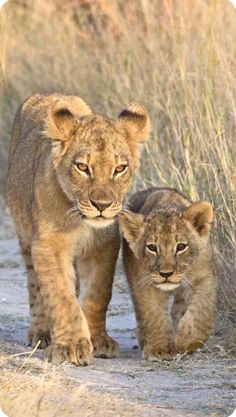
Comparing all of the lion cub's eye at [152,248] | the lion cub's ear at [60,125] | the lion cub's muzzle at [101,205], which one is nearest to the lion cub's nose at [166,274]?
the lion cub's eye at [152,248]

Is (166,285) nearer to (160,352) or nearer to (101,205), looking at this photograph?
(160,352)

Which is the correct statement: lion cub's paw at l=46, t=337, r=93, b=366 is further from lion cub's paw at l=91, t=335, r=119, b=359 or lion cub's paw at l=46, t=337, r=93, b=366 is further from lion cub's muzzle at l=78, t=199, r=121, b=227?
lion cub's muzzle at l=78, t=199, r=121, b=227

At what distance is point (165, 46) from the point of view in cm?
1070

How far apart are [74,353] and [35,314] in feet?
3.01

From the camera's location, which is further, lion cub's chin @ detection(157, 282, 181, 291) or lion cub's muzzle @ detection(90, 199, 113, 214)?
lion cub's chin @ detection(157, 282, 181, 291)

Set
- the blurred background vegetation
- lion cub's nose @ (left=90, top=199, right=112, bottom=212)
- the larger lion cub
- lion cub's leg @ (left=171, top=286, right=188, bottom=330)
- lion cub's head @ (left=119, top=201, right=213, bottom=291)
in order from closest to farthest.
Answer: lion cub's nose @ (left=90, top=199, right=112, bottom=212) < the larger lion cub < lion cub's head @ (left=119, top=201, right=213, bottom=291) < lion cub's leg @ (left=171, top=286, right=188, bottom=330) < the blurred background vegetation

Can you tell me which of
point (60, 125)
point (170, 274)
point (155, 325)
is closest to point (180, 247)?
point (170, 274)

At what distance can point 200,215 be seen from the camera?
7.01 meters

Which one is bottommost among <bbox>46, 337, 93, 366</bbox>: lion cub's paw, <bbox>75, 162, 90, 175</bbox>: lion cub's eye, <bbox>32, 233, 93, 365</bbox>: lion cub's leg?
<bbox>46, 337, 93, 366</bbox>: lion cub's paw

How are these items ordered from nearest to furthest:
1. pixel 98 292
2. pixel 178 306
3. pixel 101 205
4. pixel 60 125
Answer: pixel 101 205, pixel 60 125, pixel 98 292, pixel 178 306

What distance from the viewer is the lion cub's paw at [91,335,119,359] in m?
7.10

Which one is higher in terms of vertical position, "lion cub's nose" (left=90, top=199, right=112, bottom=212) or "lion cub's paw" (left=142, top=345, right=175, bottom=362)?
"lion cub's nose" (left=90, top=199, right=112, bottom=212)

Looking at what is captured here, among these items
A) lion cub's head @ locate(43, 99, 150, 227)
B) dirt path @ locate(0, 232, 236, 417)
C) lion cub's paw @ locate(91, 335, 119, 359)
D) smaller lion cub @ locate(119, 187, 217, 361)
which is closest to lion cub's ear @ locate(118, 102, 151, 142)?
lion cub's head @ locate(43, 99, 150, 227)

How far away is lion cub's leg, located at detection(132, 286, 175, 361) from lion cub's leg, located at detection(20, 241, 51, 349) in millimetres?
766
